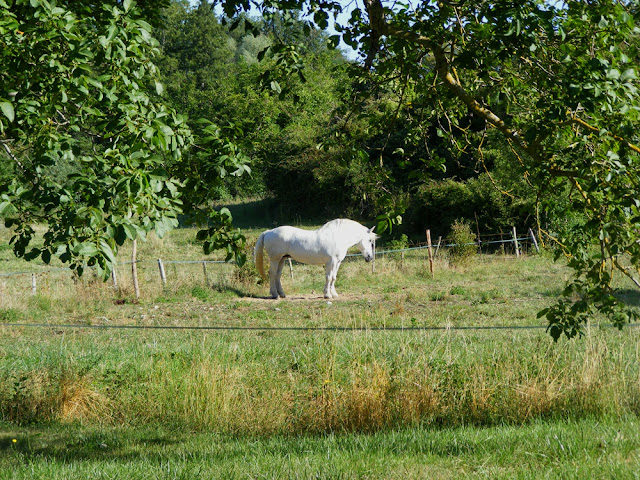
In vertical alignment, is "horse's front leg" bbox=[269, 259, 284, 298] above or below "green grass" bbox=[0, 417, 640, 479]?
above

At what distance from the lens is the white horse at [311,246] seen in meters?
16.6

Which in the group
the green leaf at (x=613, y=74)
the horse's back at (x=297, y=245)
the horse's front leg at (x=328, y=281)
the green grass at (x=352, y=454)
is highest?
the green leaf at (x=613, y=74)

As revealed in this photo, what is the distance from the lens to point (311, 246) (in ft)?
55.5

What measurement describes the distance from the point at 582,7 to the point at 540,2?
21 centimetres

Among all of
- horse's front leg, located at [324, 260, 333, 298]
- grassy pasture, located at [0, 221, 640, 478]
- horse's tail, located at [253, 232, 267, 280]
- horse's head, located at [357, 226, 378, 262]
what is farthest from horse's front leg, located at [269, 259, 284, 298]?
grassy pasture, located at [0, 221, 640, 478]

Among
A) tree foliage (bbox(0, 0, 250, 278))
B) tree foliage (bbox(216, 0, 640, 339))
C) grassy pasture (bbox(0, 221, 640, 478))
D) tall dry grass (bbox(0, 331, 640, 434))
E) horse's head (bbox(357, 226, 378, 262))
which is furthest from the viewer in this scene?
horse's head (bbox(357, 226, 378, 262))

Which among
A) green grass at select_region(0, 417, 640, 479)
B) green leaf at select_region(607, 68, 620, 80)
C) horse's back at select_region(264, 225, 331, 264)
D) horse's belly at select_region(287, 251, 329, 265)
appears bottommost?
green grass at select_region(0, 417, 640, 479)

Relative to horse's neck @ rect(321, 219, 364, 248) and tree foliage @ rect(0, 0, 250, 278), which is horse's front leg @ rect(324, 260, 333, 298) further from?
tree foliage @ rect(0, 0, 250, 278)

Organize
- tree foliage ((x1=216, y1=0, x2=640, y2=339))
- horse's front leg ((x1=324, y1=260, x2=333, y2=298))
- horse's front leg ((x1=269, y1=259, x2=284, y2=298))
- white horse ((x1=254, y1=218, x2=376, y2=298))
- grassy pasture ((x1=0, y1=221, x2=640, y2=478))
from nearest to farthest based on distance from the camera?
1. tree foliage ((x1=216, y1=0, x2=640, y2=339))
2. grassy pasture ((x1=0, y1=221, x2=640, y2=478))
3. horse's front leg ((x1=324, y1=260, x2=333, y2=298))
4. horse's front leg ((x1=269, y1=259, x2=284, y2=298))
5. white horse ((x1=254, y1=218, x2=376, y2=298))

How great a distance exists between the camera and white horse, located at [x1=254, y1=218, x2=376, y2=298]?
54.5 feet

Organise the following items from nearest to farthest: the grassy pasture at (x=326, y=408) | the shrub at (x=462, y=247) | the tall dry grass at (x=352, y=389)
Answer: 1. the grassy pasture at (x=326, y=408)
2. the tall dry grass at (x=352, y=389)
3. the shrub at (x=462, y=247)

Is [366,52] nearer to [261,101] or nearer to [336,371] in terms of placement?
[336,371]

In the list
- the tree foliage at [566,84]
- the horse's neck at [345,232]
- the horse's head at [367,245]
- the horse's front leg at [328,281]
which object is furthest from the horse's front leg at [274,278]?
the tree foliage at [566,84]

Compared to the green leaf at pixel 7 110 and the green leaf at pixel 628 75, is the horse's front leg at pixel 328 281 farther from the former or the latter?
the green leaf at pixel 7 110
